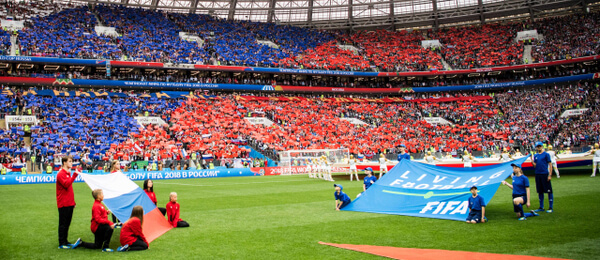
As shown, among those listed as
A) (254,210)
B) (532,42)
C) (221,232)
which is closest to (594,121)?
(532,42)

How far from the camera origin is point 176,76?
5703 cm

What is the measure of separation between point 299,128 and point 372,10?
114 feet

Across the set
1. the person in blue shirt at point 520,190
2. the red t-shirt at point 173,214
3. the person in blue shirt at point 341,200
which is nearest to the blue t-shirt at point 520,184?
the person in blue shirt at point 520,190

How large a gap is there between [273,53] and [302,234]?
2228 inches

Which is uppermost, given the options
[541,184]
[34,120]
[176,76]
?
[176,76]

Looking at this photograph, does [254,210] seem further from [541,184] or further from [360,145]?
[360,145]

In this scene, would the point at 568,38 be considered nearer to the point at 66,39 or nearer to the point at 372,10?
the point at 372,10

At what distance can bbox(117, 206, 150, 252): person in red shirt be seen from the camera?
9008 mm

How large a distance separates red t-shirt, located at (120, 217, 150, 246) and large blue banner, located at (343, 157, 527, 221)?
301 inches

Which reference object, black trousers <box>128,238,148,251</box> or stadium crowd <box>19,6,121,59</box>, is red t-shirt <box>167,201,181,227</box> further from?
stadium crowd <box>19,6,121,59</box>

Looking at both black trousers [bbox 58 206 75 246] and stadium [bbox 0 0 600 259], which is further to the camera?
stadium [bbox 0 0 600 259]

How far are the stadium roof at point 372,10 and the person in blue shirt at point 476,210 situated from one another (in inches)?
2415

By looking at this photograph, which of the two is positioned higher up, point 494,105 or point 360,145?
point 494,105

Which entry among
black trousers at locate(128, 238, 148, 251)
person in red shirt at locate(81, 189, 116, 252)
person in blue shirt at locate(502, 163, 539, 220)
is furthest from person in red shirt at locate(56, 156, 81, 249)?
person in blue shirt at locate(502, 163, 539, 220)
